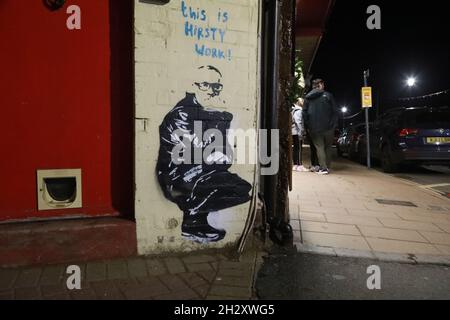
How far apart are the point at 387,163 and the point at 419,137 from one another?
3.86 ft

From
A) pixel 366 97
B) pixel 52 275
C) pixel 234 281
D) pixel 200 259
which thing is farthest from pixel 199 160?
pixel 366 97

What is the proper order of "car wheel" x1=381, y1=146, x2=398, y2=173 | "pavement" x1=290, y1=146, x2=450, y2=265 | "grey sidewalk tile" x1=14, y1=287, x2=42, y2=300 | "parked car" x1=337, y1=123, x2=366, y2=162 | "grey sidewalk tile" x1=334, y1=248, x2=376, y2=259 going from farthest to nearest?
1. "parked car" x1=337, y1=123, x2=366, y2=162
2. "car wheel" x1=381, y1=146, x2=398, y2=173
3. "pavement" x1=290, y1=146, x2=450, y2=265
4. "grey sidewalk tile" x1=334, y1=248, x2=376, y2=259
5. "grey sidewalk tile" x1=14, y1=287, x2=42, y2=300

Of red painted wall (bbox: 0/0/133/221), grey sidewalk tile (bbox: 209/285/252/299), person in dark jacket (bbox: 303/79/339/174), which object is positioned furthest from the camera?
person in dark jacket (bbox: 303/79/339/174)

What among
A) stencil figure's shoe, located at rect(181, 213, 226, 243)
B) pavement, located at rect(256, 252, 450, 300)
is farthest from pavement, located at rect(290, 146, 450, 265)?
stencil figure's shoe, located at rect(181, 213, 226, 243)

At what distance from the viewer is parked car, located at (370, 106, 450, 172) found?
8.07m

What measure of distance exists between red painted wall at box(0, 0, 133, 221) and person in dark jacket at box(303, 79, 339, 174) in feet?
17.2

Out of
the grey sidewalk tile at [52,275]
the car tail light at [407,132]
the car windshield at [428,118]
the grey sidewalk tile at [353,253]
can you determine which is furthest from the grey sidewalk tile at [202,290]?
the car windshield at [428,118]

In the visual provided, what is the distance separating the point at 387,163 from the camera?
9078mm

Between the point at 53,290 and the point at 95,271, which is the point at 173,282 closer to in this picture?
the point at 95,271

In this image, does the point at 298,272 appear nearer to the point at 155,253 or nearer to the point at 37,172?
the point at 155,253

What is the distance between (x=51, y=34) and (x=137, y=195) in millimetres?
1576

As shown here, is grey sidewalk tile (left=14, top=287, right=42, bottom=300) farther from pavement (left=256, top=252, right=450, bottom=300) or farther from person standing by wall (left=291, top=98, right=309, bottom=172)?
person standing by wall (left=291, top=98, right=309, bottom=172)

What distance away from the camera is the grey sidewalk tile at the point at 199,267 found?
2.92 metres
